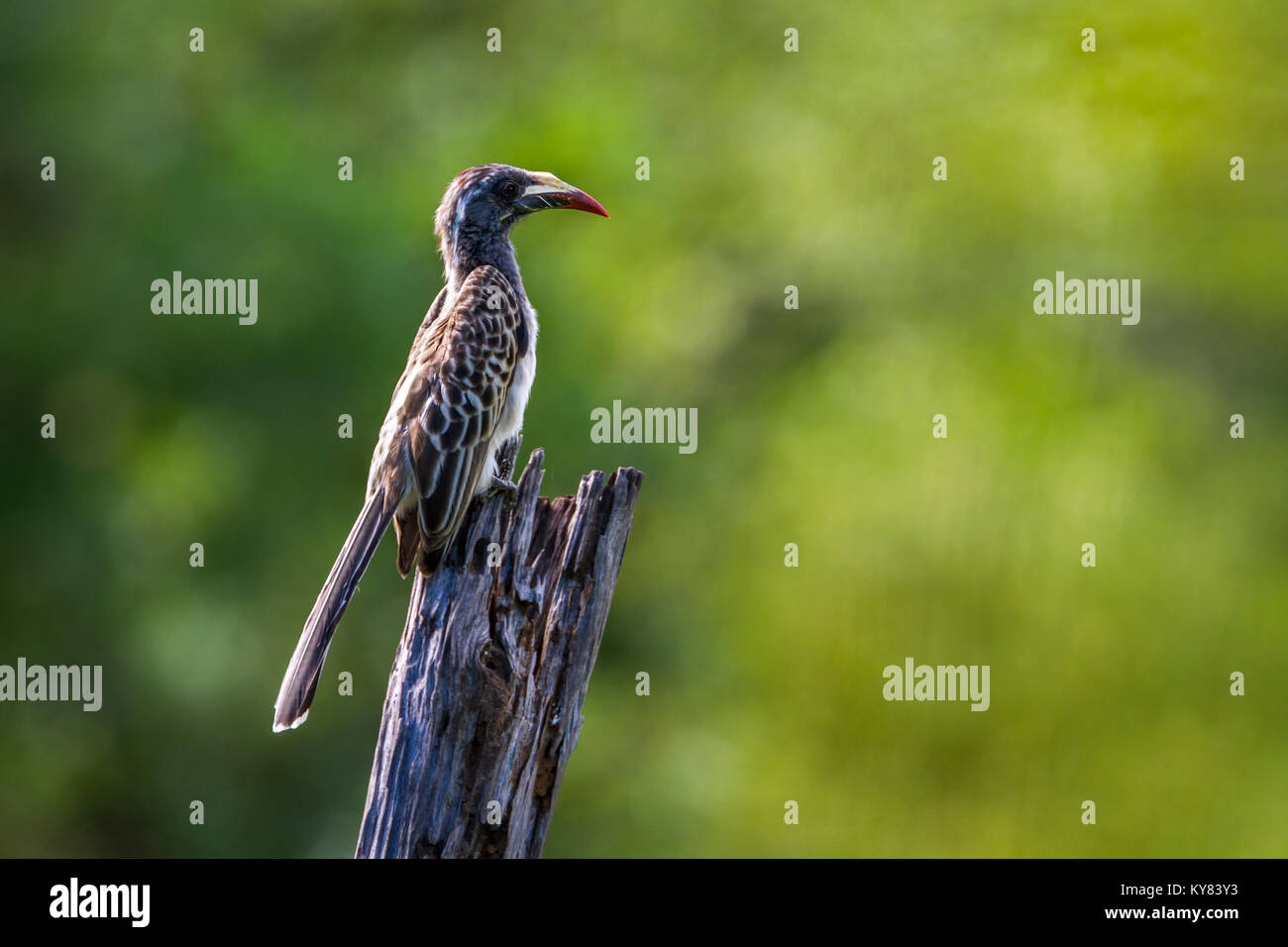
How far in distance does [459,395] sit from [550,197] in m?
1.49

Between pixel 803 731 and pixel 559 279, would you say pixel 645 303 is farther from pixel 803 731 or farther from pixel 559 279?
pixel 803 731

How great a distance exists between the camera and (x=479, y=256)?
6320mm

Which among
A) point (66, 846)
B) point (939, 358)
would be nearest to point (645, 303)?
point (939, 358)

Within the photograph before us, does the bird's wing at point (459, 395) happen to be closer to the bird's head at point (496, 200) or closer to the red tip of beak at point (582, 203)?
the bird's head at point (496, 200)

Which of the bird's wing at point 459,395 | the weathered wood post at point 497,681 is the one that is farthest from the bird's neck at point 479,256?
the weathered wood post at point 497,681

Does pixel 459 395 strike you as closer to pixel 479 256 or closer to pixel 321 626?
pixel 479 256

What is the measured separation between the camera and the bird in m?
4.38

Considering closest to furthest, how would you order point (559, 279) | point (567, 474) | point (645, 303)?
point (567, 474), point (559, 279), point (645, 303)

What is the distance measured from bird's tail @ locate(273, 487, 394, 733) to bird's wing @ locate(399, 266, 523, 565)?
0.67 feet

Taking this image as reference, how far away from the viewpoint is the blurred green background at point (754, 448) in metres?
12.9

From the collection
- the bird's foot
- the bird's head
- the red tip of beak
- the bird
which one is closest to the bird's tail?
the bird

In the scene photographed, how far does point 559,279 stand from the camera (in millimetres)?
15789

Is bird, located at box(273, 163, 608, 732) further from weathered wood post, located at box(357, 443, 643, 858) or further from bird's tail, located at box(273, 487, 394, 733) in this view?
weathered wood post, located at box(357, 443, 643, 858)

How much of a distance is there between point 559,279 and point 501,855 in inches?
493
